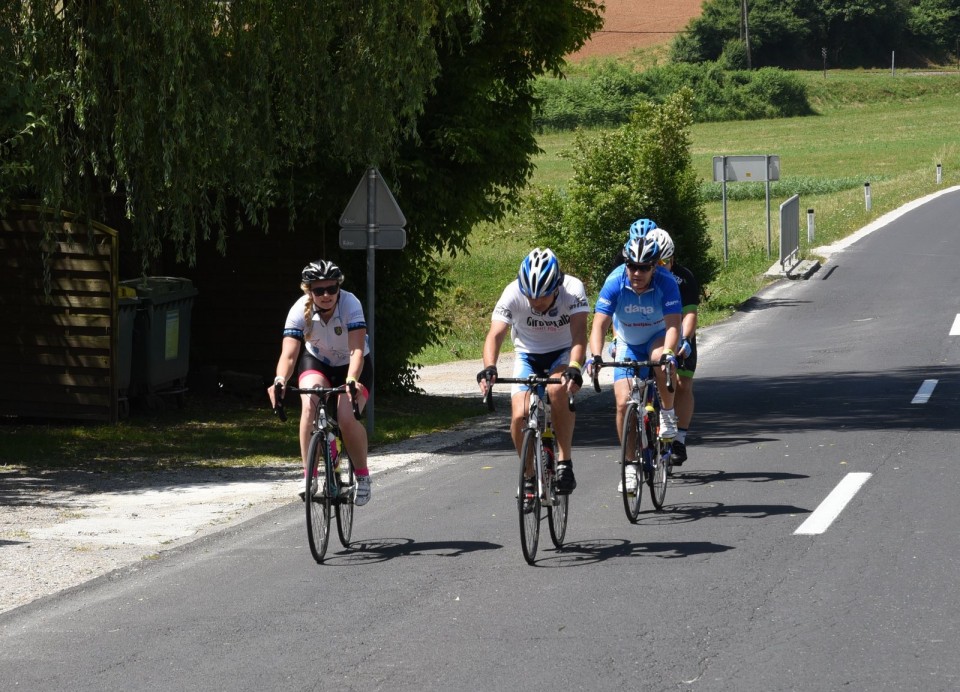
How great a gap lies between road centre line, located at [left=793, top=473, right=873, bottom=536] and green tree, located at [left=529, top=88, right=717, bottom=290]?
59.7 feet

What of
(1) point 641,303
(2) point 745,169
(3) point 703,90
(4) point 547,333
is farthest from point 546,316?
(3) point 703,90

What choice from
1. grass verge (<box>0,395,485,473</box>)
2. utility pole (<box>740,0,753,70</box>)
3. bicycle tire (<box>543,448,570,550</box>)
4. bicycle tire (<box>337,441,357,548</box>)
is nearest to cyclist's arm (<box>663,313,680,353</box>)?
bicycle tire (<box>543,448,570,550</box>)

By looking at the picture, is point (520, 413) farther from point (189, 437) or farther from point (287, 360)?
point (189, 437)

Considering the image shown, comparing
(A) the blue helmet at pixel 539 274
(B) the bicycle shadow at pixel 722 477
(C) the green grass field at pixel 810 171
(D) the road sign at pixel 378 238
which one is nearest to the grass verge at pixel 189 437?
(D) the road sign at pixel 378 238

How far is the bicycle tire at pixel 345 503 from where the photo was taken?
841cm

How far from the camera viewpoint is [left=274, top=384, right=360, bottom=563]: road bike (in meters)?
8.06

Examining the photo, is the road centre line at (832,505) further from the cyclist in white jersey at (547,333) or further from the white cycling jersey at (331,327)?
the white cycling jersey at (331,327)

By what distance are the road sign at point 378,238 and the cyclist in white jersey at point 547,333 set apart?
552 cm

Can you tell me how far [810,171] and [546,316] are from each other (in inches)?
2616

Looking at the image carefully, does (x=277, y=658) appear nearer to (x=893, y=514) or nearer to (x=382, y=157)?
(x=893, y=514)

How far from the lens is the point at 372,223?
46.1 ft

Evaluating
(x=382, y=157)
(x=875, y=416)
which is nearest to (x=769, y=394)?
(x=875, y=416)

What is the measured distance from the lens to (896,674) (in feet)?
18.8

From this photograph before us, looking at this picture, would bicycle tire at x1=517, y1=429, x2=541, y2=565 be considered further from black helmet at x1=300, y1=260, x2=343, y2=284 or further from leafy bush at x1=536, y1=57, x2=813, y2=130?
leafy bush at x1=536, y1=57, x2=813, y2=130
